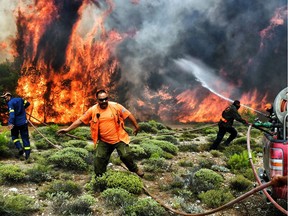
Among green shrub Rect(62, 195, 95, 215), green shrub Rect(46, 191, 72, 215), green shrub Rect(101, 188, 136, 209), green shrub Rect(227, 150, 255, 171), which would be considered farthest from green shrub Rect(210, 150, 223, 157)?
green shrub Rect(62, 195, 95, 215)

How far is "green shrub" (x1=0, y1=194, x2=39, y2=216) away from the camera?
5.01 m

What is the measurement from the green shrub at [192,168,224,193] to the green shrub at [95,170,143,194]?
4.49 ft

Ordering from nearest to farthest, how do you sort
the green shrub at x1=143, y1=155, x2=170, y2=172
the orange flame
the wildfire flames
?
the green shrub at x1=143, y1=155, x2=170, y2=172 < the orange flame < the wildfire flames

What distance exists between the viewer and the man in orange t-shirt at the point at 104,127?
6391 millimetres

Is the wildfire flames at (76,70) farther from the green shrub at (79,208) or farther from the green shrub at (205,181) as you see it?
the green shrub at (79,208)

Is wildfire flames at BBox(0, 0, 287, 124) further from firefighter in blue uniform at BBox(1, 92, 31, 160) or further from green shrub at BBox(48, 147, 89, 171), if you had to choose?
green shrub at BBox(48, 147, 89, 171)

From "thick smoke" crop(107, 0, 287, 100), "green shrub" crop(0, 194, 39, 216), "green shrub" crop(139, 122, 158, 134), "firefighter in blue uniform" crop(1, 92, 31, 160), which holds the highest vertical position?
"thick smoke" crop(107, 0, 287, 100)

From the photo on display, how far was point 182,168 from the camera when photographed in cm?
933

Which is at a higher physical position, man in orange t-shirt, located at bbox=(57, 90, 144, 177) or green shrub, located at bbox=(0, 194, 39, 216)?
man in orange t-shirt, located at bbox=(57, 90, 144, 177)

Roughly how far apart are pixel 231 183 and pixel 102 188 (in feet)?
10.4

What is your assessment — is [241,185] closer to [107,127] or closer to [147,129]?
[107,127]

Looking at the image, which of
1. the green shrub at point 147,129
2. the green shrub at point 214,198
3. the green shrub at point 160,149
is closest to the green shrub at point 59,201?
the green shrub at point 214,198

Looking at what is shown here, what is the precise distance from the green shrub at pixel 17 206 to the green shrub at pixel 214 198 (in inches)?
130

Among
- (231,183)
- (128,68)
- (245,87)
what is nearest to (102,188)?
(231,183)
